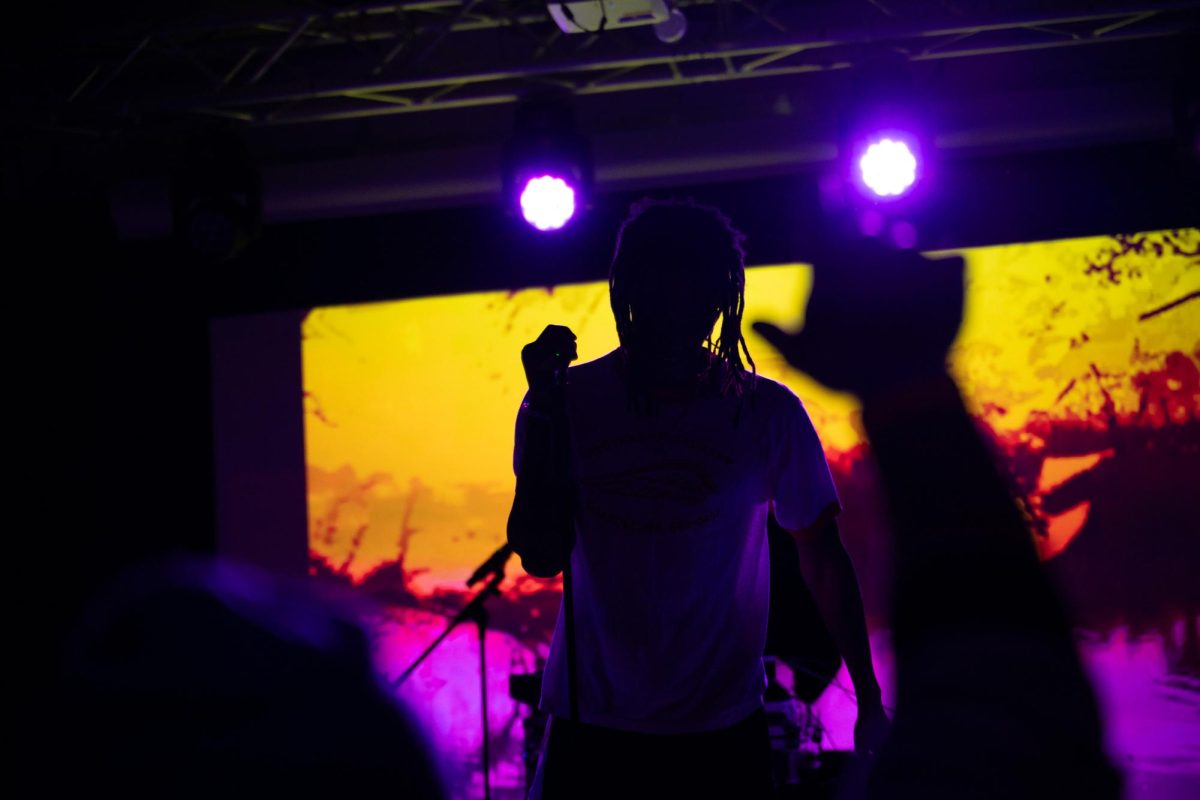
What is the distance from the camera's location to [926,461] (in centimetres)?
453

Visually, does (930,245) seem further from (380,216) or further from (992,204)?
(380,216)

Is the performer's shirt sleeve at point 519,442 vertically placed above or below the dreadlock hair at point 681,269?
below

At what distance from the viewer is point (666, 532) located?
5.84 feet

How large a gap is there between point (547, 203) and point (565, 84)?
1.55 feet

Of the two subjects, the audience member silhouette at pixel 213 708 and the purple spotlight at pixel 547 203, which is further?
the purple spotlight at pixel 547 203

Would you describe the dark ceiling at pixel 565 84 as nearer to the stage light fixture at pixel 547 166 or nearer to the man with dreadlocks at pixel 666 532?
the stage light fixture at pixel 547 166

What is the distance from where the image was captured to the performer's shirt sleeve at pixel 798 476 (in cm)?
184

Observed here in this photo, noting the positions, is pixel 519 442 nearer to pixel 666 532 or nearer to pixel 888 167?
pixel 666 532

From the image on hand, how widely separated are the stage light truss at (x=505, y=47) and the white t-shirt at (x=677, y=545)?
2.42m

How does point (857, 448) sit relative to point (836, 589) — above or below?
above

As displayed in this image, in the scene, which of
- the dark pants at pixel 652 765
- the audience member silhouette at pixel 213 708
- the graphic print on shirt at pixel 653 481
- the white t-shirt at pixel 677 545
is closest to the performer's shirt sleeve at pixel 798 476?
the white t-shirt at pixel 677 545

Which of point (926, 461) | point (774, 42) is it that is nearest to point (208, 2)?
point (774, 42)

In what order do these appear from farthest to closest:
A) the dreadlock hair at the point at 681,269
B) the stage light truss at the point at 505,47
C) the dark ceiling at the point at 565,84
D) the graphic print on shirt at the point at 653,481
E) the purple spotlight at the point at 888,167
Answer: the purple spotlight at the point at 888,167
the dark ceiling at the point at 565,84
the stage light truss at the point at 505,47
the dreadlock hair at the point at 681,269
the graphic print on shirt at the point at 653,481

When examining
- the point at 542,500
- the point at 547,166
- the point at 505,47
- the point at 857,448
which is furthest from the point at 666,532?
the point at 505,47
